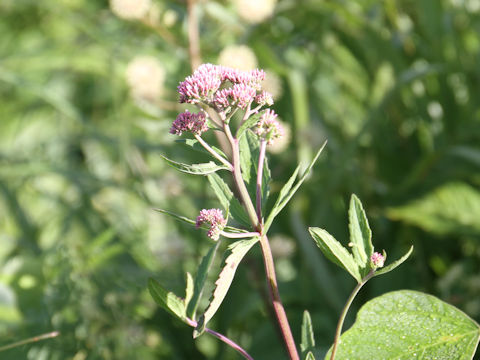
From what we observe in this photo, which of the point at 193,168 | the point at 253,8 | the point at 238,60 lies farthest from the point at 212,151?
the point at 253,8

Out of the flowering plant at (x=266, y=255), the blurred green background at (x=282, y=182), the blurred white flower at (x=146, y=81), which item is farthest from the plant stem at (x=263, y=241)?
the blurred white flower at (x=146, y=81)

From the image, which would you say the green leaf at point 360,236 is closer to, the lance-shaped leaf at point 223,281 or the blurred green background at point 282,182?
the lance-shaped leaf at point 223,281

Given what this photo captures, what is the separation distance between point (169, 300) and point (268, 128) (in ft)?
0.28

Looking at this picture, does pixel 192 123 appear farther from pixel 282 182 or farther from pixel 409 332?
pixel 282 182

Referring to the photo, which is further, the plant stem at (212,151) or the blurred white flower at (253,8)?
the blurred white flower at (253,8)

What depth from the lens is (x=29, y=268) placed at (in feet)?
1.92

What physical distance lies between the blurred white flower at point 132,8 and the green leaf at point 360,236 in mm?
462

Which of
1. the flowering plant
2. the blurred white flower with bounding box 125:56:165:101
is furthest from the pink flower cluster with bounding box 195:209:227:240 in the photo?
the blurred white flower with bounding box 125:56:165:101

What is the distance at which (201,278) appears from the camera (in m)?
0.24

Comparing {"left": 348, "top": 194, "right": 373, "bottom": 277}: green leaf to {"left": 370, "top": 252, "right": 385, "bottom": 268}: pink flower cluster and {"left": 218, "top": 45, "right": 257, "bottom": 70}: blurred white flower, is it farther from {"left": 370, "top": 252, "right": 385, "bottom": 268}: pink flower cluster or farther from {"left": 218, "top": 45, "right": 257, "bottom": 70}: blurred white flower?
{"left": 218, "top": 45, "right": 257, "bottom": 70}: blurred white flower

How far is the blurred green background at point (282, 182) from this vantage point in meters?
0.57

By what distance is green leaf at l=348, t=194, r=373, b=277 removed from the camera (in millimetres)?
247

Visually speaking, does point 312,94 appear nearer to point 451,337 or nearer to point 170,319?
point 170,319

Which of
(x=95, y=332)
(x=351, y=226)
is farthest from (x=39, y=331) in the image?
(x=351, y=226)
